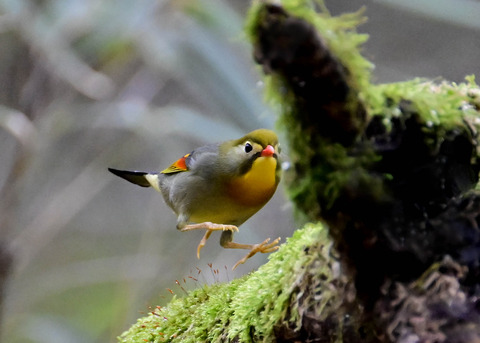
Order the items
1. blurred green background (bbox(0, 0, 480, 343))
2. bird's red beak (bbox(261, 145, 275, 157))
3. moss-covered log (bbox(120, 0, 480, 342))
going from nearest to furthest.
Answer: moss-covered log (bbox(120, 0, 480, 342)) → bird's red beak (bbox(261, 145, 275, 157)) → blurred green background (bbox(0, 0, 480, 343))

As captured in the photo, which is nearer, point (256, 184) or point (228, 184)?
point (256, 184)

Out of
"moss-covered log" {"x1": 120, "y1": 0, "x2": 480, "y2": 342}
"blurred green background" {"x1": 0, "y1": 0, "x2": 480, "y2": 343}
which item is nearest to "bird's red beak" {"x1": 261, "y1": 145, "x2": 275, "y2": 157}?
"blurred green background" {"x1": 0, "y1": 0, "x2": 480, "y2": 343}

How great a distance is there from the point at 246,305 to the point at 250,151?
0.79m

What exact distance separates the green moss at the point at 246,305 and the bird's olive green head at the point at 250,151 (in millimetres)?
522

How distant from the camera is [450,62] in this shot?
6316 mm

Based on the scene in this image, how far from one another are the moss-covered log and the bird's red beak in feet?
2.78

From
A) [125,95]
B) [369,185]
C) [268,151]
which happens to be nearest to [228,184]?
[268,151]

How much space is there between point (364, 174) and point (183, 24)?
3.12 metres

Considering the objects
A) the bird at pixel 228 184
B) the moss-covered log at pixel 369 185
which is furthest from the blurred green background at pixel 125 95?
the bird at pixel 228 184

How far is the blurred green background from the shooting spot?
145 inches

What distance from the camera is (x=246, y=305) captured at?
170 centimetres

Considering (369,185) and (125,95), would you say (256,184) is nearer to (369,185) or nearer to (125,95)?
(369,185)

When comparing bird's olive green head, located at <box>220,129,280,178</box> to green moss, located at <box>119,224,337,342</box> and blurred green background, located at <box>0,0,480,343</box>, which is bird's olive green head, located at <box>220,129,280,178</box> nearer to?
blurred green background, located at <box>0,0,480,343</box>

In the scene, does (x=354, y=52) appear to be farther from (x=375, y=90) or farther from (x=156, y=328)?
(x=156, y=328)
